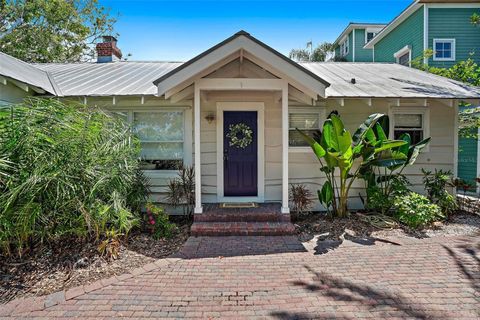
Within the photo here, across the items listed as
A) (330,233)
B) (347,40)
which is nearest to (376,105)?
(330,233)

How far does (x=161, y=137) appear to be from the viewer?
289 inches

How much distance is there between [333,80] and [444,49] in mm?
9372

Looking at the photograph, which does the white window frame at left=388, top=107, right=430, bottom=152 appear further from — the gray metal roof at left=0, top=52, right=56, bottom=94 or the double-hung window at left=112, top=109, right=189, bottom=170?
the gray metal roof at left=0, top=52, right=56, bottom=94

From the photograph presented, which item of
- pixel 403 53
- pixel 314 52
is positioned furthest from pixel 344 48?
pixel 403 53

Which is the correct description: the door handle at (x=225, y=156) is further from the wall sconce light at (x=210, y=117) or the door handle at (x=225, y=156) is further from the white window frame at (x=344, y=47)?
the white window frame at (x=344, y=47)

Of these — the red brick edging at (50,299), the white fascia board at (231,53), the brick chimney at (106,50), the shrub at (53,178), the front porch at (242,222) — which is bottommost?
the red brick edging at (50,299)

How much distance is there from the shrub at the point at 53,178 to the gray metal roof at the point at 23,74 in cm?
171

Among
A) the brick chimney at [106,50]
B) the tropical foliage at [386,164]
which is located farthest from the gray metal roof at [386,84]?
the brick chimney at [106,50]

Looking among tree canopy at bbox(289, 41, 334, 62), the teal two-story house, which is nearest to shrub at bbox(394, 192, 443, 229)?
the teal two-story house

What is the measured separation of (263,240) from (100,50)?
31.2 ft

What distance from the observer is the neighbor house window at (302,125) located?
24.5 feet

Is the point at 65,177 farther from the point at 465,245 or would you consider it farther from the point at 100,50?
the point at 100,50

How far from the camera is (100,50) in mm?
10664

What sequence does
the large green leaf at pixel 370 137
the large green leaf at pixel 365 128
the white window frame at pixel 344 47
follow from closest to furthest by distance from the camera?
1. the large green leaf at pixel 365 128
2. the large green leaf at pixel 370 137
3. the white window frame at pixel 344 47
